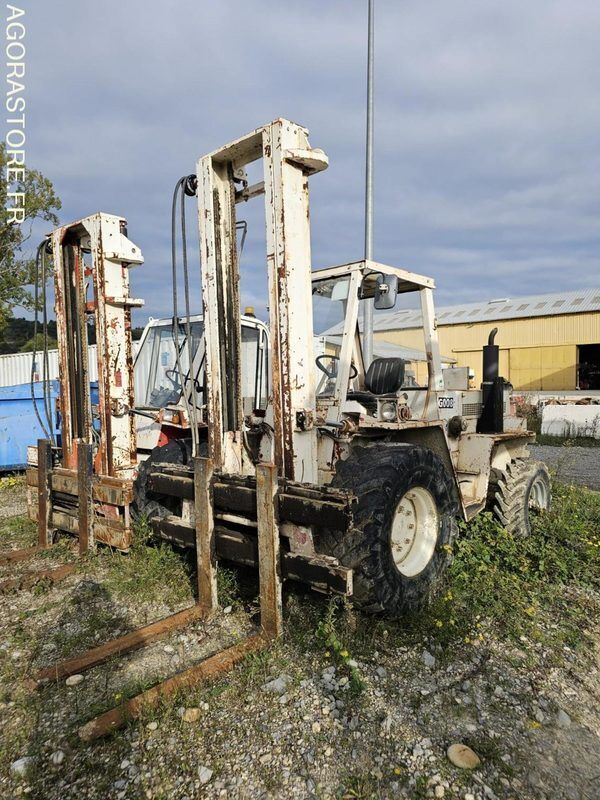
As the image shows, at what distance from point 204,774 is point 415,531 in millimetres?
2203

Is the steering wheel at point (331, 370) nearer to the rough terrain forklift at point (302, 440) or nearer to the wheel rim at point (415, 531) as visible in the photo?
the rough terrain forklift at point (302, 440)

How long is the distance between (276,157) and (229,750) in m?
3.41

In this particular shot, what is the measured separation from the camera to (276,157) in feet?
11.8

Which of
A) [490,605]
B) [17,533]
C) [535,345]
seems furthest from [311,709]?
[535,345]

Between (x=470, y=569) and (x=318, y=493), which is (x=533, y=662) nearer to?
(x=470, y=569)

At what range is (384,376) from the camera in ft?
16.2

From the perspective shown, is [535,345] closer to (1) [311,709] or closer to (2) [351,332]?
(2) [351,332]

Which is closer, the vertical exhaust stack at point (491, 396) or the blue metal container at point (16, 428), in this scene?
the vertical exhaust stack at point (491, 396)

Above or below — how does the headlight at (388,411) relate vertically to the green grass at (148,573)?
above

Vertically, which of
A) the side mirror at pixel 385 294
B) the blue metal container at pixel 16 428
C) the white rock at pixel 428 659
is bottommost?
the white rock at pixel 428 659

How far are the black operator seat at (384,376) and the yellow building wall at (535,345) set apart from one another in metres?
24.1

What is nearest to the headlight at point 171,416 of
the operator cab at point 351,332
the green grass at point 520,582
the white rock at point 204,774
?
the operator cab at point 351,332

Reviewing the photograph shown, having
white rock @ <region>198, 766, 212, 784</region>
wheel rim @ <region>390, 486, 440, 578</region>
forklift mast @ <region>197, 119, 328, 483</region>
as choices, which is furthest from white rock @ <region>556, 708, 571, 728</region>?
forklift mast @ <region>197, 119, 328, 483</region>

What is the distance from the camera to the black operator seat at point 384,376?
4879 millimetres
